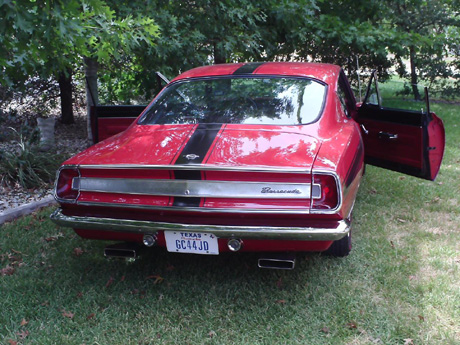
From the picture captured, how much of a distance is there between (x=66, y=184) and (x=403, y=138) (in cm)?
313

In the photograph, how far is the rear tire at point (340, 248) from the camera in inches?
154

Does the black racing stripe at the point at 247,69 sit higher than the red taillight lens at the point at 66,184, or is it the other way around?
the black racing stripe at the point at 247,69

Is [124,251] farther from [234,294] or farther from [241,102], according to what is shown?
[241,102]

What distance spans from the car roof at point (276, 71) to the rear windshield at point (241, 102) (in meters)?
0.08

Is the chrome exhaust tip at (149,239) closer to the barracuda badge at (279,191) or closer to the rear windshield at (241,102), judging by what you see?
the barracuda badge at (279,191)

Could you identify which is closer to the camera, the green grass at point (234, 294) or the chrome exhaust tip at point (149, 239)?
the green grass at point (234, 294)

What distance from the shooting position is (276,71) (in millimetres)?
4402

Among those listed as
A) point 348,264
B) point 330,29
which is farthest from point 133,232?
point 330,29

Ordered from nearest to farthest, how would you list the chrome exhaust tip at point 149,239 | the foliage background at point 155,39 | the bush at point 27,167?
1. the chrome exhaust tip at point 149,239
2. the foliage background at point 155,39
3. the bush at point 27,167

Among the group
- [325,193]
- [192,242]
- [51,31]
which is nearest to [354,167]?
[325,193]

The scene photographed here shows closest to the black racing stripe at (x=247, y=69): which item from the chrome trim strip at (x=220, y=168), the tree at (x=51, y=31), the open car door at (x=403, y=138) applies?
the tree at (x=51, y=31)

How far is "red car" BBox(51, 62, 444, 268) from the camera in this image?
306 centimetres

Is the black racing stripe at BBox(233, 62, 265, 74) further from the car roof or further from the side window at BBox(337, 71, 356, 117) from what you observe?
the side window at BBox(337, 71, 356, 117)

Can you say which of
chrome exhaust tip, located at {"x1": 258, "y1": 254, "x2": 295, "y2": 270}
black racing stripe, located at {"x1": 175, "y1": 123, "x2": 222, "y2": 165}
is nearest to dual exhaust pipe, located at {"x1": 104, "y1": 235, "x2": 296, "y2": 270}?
chrome exhaust tip, located at {"x1": 258, "y1": 254, "x2": 295, "y2": 270}
